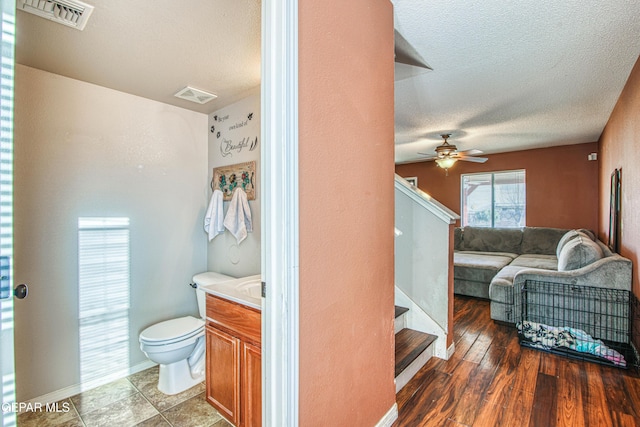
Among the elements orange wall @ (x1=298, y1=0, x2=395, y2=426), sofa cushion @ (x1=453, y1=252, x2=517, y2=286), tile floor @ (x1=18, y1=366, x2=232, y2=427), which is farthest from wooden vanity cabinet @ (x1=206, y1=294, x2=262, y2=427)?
sofa cushion @ (x1=453, y1=252, x2=517, y2=286)

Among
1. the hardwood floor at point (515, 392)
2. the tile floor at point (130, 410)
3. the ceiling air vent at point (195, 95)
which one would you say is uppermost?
the ceiling air vent at point (195, 95)

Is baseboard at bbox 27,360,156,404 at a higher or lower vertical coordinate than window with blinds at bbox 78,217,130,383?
lower

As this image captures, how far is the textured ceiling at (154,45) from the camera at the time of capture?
1.59 metres

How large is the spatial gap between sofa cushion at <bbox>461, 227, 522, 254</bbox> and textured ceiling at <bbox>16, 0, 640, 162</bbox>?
283 centimetres

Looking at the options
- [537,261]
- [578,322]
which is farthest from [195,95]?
[537,261]

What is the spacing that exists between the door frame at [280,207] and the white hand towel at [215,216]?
1.85 m

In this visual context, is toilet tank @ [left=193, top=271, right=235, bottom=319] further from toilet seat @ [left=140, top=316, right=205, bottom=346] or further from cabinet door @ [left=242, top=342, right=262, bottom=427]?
cabinet door @ [left=242, top=342, right=262, bottom=427]

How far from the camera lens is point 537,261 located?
180 inches

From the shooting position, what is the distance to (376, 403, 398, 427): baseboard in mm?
1643

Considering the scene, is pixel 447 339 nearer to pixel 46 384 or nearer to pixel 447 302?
pixel 447 302

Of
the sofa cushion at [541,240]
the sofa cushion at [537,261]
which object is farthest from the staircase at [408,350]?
the sofa cushion at [541,240]

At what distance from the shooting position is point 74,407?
2.05 m

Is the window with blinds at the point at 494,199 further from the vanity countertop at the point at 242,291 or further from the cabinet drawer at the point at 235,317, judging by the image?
the cabinet drawer at the point at 235,317

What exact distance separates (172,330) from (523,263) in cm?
469
